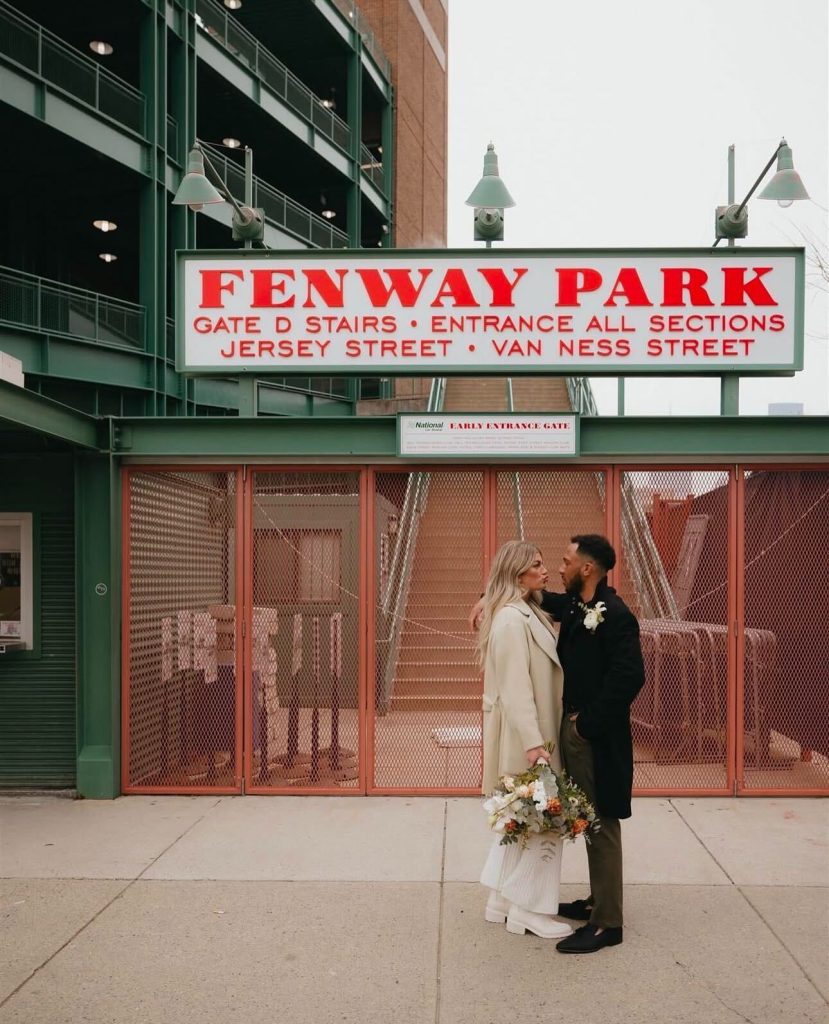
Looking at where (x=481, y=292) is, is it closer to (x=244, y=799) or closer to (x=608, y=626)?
(x=608, y=626)

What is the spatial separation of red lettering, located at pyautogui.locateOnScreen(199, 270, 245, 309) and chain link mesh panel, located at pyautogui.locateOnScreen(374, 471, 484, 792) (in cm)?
199

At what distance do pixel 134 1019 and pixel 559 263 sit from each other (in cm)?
599

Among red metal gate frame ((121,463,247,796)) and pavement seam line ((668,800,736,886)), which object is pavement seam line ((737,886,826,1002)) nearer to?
pavement seam line ((668,800,736,886))

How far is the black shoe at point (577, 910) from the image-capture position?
479 centimetres

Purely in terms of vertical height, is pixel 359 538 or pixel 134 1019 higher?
pixel 359 538

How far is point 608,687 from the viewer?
14.2 ft

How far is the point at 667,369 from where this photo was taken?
7.40 meters

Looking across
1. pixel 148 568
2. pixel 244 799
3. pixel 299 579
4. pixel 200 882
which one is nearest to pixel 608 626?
pixel 200 882

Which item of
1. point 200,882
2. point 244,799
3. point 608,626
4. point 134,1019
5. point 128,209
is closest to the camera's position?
point 134,1019

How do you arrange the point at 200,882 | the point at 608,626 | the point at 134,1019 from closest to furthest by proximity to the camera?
the point at 134,1019, the point at 608,626, the point at 200,882

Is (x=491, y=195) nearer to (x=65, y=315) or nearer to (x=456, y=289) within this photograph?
(x=456, y=289)

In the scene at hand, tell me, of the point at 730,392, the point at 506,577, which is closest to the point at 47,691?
the point at 506,577

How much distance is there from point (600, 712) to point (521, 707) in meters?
0.37

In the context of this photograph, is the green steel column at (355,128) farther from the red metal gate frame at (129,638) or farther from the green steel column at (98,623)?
the green steel column at (98,623)
